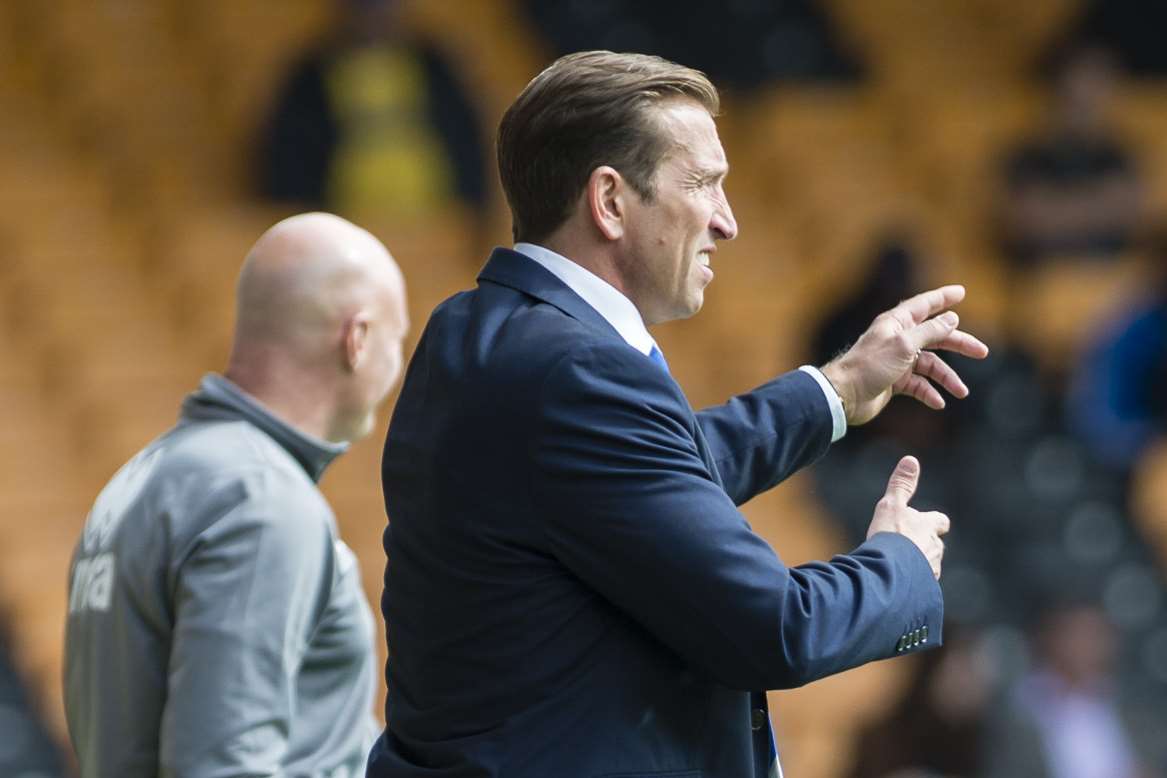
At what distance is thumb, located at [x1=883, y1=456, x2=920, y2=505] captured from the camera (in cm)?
201

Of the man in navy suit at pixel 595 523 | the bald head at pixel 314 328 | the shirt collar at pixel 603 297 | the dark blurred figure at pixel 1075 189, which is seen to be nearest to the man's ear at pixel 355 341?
the bald head at pixel 314 328

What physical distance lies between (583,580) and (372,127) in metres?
4.60

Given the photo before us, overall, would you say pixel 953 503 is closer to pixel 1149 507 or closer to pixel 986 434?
pixel 986 434

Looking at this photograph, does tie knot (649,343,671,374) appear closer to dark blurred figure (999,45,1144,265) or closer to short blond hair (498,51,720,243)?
short blond hair (498,51,720,243)

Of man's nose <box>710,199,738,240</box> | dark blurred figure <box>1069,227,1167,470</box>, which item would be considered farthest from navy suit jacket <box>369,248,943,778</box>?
dark blurred figure <box>1069,227,1167,470</box>

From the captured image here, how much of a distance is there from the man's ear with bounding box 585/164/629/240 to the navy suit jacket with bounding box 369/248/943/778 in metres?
0.08

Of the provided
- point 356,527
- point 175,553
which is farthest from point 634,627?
point 356,527

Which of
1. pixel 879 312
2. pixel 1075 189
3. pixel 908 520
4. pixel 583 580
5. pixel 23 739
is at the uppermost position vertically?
pixel 1075 189

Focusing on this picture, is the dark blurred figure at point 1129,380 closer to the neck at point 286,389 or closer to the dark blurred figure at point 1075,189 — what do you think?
the dark blurred figure at point 1075,189

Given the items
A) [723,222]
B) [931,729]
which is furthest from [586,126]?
[931,729]

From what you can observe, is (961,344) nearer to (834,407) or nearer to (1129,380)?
(834,407)

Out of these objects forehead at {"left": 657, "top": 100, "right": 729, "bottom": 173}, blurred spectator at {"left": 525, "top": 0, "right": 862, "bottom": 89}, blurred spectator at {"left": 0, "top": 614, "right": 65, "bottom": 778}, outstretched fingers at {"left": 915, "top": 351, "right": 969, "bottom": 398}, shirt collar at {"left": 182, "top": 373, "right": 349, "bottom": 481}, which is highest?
blurred spectator at {"left": 525, "top": 0, "right": 862, "bottom": 89}

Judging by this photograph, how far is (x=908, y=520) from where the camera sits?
198cm

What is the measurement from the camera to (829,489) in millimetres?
5949
